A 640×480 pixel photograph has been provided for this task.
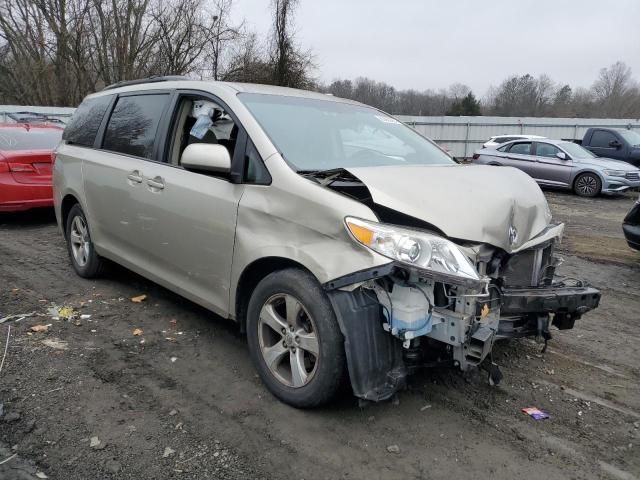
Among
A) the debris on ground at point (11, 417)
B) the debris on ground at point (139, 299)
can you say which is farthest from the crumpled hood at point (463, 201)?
the debris on ground at point (139, 299)

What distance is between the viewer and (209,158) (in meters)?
3.26

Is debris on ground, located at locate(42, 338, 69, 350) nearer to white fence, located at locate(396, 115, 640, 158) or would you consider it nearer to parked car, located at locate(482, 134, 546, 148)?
parked car, located at locate(482, 134, 546, 148)

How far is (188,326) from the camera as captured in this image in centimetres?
424

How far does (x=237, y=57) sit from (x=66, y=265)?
23174mm

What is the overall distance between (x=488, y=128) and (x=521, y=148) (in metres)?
10.4

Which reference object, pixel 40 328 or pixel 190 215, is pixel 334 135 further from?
pixel 40 328

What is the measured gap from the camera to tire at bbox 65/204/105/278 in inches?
203

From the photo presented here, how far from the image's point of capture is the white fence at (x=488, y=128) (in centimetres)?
2386

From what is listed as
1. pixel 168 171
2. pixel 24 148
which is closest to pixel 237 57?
pixel 24 148

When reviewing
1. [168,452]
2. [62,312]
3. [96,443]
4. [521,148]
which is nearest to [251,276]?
[168,452]

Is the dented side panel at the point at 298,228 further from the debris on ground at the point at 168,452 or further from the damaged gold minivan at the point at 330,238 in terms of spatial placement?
the debris on ground at the point at 168,452

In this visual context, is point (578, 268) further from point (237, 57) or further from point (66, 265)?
point (237, 57)

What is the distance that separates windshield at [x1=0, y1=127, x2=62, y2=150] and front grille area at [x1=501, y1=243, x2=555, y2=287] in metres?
7.62

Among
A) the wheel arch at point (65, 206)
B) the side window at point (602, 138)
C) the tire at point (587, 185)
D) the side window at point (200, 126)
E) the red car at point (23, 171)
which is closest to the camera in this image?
the side window at point (200, 126)
